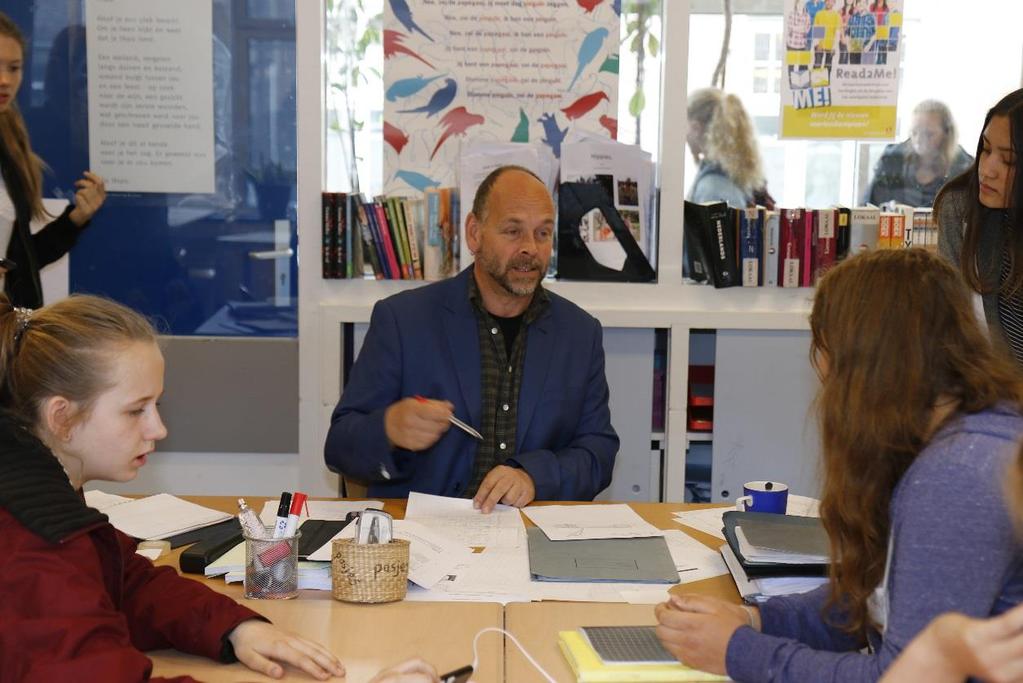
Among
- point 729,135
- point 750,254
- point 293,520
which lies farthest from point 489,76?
point 293,520

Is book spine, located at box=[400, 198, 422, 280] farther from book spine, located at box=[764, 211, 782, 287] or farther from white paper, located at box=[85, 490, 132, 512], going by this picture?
white paper, located at box=[85, 490, 132, 512]

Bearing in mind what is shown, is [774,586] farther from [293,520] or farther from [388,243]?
[388,243]

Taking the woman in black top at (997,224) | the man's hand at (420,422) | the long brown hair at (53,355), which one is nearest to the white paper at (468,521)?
the man's hand at (420,422)

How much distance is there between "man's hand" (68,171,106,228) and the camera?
152 inches

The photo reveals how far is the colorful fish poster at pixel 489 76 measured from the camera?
12.8 feet

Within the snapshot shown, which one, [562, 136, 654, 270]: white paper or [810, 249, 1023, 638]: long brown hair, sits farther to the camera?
[562, 136, 654, 270]: white paper

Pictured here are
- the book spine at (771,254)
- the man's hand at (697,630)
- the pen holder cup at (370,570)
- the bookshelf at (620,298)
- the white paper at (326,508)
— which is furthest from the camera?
the book spine at (771,254)

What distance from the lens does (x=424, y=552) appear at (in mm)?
2051

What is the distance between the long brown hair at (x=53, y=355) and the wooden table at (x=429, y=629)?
1.34 feet

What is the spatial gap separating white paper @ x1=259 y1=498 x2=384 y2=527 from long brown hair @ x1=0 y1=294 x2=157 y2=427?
0.66 metres

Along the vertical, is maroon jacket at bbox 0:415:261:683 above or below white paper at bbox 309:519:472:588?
above

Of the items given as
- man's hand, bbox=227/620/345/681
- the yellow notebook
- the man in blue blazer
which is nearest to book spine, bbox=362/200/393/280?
the man in blue blazer

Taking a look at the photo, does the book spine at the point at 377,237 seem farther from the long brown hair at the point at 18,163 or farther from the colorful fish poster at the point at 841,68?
the colorful fish poster at the point at 841,68

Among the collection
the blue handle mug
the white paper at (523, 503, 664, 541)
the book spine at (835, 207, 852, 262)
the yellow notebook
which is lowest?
the white paper at (523, 503, 664, 541)
